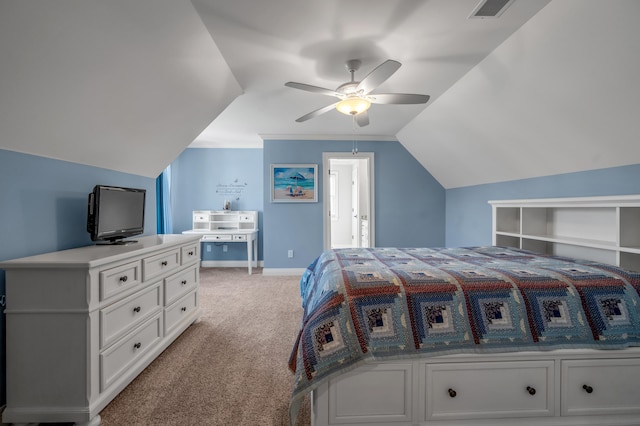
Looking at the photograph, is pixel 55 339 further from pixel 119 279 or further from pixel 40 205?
pixel 40 205

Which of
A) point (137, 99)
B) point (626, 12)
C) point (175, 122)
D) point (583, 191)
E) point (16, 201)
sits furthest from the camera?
point (175, 122)

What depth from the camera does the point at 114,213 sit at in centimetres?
227

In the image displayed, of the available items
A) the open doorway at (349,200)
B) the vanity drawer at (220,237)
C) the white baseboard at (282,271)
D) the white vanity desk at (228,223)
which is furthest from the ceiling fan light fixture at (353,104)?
the vanity drawer at (220,237)

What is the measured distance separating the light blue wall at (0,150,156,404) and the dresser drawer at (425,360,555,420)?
7.63ft

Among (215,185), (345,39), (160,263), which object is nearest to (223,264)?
(215,185)

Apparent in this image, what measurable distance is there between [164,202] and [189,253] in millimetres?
2636

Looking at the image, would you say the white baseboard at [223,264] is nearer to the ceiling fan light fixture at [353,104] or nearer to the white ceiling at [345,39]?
the white ceiling at [345,39]

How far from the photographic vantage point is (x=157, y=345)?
226 centimetres

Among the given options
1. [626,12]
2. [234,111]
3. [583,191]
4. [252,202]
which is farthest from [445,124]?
[252,202]

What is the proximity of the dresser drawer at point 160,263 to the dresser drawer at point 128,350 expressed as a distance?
34 cm

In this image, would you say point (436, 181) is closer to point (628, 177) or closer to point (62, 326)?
point (628, 177)

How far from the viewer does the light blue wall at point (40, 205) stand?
5.35 feet

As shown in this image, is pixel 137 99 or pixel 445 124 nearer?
pixel 137 99

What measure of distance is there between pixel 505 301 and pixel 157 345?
240 centimetres
